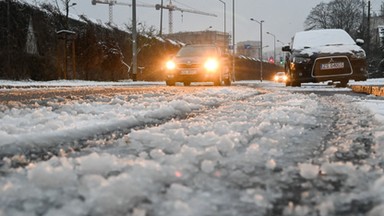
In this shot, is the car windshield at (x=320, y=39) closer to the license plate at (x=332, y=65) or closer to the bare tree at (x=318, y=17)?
the license plate at (x=332, y=65)

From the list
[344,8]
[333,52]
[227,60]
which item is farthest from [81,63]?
[344,8]

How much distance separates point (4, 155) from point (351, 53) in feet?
28.9

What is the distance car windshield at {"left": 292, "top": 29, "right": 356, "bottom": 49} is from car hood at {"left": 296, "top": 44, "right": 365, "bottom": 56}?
26 centimetres

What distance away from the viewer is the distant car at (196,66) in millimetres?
12898

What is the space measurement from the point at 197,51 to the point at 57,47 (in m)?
8.13

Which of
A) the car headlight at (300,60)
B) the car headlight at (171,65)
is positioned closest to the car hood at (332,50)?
the car headlight at (300,60)

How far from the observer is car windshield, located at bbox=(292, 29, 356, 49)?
983 cm

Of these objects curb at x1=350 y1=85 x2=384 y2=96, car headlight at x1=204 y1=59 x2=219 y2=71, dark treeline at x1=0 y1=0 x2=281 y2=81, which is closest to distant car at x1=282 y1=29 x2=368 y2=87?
curb at x1=350 y1=85 x2=384 y2=96

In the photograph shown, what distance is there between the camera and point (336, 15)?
5653 cm

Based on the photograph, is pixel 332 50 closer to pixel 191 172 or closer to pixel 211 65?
pixel 211 65

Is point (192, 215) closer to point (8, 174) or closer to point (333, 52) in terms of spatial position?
point (8, 174)

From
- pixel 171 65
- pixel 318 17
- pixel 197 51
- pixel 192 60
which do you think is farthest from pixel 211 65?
pixel 318 17

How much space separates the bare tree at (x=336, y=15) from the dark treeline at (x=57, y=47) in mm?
37558

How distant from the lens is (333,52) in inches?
360
